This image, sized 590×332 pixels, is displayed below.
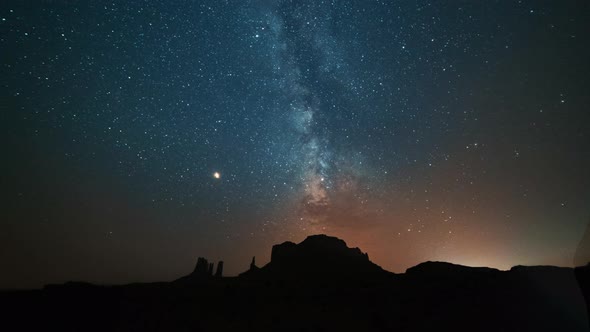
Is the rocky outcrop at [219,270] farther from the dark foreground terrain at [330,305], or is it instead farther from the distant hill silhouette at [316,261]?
the dark foreground terrain at [330,305]

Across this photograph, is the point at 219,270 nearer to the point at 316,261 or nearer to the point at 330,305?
the point at 316,261

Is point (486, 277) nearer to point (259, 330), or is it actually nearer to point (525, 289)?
point (525, 289)

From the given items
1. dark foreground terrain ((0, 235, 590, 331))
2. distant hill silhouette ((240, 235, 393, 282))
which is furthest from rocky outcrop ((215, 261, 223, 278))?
dark foreground terrain ((0, 235, 590, 331))

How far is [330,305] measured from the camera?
97.5ft

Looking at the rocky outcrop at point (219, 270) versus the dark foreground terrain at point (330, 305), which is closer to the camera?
the dark foreground terrain at point (330, 305)

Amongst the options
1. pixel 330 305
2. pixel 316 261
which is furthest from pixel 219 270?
pixel 330 305

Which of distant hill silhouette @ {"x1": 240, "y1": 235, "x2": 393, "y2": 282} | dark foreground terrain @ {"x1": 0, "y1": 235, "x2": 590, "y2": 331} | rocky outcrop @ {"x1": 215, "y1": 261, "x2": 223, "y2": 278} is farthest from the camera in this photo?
rocky outcrop @ {"x1": 215, "y1": 261, "x2": 223, "y2": 278}

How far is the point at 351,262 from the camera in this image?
5919cm

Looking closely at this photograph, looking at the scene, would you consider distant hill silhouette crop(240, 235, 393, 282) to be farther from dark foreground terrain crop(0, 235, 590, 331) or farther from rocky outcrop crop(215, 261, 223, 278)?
dark foreground terrain crop(0, 235, 590, 331)

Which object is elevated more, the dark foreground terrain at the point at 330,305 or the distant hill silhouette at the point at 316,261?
the distant hill silhouette at the point at 316,261

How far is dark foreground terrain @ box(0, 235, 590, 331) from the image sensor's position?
27.2 m

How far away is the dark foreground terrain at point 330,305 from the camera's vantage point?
2723 cm

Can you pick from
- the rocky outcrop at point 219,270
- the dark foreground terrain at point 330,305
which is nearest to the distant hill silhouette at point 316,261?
the rocky outcrop at point 219,270

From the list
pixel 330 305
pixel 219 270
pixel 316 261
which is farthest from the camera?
pixel 219 270
